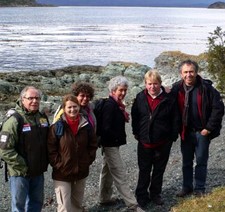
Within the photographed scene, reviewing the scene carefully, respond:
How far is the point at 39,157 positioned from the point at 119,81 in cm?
194

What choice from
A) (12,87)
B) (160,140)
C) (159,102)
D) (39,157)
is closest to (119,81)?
(159,102)

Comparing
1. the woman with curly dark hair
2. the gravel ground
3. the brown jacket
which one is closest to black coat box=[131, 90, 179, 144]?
the woman with curly dark hair

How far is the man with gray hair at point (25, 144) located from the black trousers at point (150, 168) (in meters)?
1.98

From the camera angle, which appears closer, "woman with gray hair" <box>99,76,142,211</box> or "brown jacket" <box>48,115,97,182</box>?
"brown jacket" <box>48,115,97,182</box>

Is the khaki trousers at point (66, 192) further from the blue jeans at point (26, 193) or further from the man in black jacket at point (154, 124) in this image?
the man in black jacket at point (154, 124)

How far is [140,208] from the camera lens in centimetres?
796

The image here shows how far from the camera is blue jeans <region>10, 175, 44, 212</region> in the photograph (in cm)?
690

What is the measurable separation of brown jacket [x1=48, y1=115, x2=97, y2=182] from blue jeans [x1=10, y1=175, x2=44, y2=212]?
38cm

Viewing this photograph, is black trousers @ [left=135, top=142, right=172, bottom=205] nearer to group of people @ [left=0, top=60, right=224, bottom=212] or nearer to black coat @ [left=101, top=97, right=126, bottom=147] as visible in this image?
group of people @ [left=0, top=60, right=224, bottom=212]

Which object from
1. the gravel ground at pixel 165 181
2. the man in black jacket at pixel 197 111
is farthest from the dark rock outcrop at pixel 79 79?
the man in black jacket at pixel 197 111

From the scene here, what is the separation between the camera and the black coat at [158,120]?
7750 millimetres

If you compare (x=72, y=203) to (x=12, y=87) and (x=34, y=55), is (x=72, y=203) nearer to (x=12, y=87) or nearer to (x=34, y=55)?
(x=12, y=87)

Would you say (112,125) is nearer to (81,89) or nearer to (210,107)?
(81,89)

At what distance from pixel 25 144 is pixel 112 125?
1.78 meters
